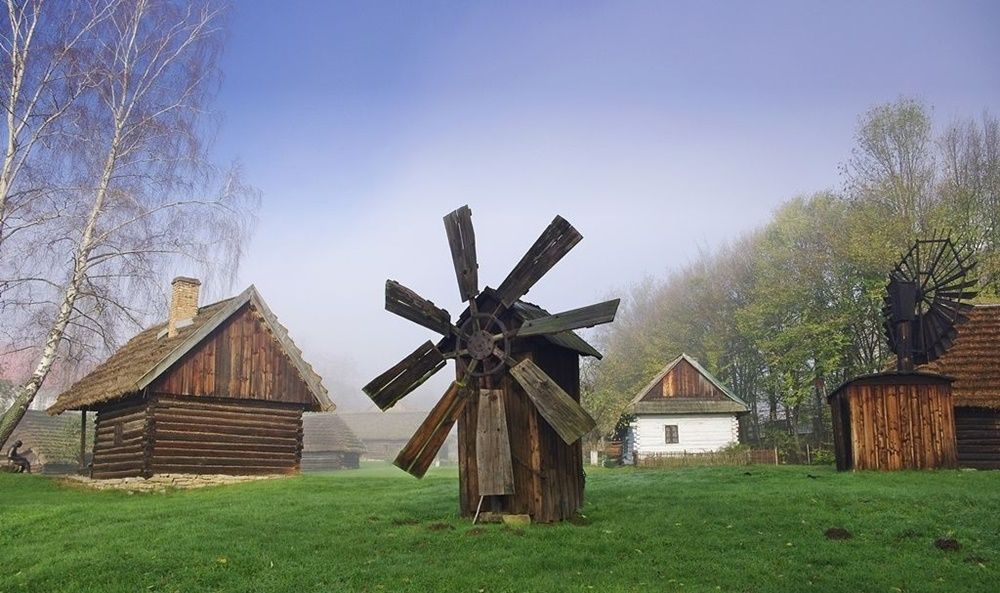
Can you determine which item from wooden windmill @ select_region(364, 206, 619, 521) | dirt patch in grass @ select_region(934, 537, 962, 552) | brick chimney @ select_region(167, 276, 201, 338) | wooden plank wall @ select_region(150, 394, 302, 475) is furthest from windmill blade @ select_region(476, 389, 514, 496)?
brick chimney @ select_region(167, 276, 201, 338)

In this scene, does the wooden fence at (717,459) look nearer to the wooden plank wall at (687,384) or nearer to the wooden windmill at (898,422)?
the wooden plank wall at (687,384)

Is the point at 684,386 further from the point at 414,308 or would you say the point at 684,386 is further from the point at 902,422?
the point at 414,308

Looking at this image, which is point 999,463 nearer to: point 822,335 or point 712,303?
point 822,335

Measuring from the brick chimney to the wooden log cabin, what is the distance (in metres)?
0.03

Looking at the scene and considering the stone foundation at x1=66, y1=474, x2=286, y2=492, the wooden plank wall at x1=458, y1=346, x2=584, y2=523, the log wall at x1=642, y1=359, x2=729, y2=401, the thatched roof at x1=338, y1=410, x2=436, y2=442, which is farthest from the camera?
the thatched roof at x1=338, y1=410, x2=436, y2=442

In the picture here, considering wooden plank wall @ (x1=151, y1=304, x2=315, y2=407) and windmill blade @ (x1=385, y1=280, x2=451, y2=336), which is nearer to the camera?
windmill blade @ (x1=385, y1=280, x2=451, y2=336)

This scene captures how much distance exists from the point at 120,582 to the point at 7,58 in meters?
20.8

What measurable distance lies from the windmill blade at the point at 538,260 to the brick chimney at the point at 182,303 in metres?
16.4

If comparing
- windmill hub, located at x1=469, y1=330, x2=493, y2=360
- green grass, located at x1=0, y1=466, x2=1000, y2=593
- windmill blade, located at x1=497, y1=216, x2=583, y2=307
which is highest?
windmill blade, located at x1=497, y1=216, x2=583, y2=307

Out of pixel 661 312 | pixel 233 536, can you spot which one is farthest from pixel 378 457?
pixel 233 536

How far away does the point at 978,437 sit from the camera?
78.0 ft

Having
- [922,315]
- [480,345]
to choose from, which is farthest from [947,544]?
[922,315]

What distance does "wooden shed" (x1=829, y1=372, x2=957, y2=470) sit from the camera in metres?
21.5

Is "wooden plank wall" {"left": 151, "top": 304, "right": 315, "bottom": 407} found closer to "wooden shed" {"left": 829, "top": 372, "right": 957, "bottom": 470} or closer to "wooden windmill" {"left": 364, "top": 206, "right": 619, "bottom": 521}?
"wooden windmill" {"left": 364, "top": 206, "right": 619, "bottom": 521}
